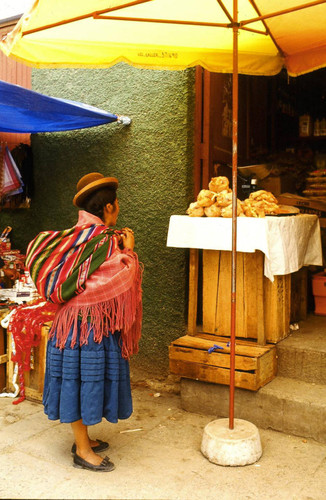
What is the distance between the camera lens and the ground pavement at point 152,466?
3232mm

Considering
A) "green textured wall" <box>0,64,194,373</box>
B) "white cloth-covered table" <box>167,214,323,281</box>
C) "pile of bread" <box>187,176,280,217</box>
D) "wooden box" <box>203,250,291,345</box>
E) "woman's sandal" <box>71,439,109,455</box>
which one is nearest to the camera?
"woman's sandal" <box>71,439,109,455</box>

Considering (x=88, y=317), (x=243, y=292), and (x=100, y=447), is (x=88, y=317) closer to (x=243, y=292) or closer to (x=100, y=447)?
(x=100, y=447)

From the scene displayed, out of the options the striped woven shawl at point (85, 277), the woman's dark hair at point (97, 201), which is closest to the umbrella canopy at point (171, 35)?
the woman's dark hair at point (97, 201)

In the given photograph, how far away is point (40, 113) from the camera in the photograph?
489 cm

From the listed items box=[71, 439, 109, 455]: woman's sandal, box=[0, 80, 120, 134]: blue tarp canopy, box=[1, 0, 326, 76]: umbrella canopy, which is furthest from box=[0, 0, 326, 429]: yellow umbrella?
box=[71, 439, 109, 455]: woman's sandal

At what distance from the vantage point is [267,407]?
13.5 ft

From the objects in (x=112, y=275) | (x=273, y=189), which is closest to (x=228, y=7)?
(x=112, y=275)

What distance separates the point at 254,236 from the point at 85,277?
142cm

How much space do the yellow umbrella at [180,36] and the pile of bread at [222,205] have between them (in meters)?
0.77

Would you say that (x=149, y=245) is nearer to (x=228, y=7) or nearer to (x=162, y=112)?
(x=162, y=112)

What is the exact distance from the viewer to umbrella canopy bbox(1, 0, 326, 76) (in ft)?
11.7

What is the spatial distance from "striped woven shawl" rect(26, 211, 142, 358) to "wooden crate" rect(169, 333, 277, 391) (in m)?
1.05

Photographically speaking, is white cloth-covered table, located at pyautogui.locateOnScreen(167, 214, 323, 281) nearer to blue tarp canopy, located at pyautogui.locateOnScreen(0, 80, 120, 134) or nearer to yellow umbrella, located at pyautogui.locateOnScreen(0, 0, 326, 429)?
yellow umbrella, located at pyautogui.locateOnScreen(0, 0, 326, 429)

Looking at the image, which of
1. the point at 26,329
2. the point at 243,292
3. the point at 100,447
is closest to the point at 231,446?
the point at 100,447
